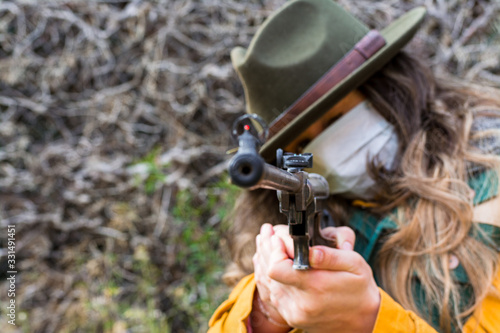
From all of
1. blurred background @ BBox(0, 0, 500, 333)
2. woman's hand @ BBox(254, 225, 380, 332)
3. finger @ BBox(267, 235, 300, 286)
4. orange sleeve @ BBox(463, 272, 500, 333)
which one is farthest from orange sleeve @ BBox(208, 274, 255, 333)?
blurred background @ BBox(0, 0, 500, 333)

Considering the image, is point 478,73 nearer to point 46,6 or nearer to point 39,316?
point 46,6

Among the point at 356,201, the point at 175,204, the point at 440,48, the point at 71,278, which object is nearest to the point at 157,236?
the point at 175,204

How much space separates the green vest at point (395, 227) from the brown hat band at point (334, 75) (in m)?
0.52

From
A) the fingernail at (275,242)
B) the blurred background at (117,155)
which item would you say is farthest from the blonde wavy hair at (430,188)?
the blurred background at (117,155)

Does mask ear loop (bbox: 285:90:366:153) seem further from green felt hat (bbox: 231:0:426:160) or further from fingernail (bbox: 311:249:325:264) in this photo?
fingernail (bbox: 311:249:325:264)

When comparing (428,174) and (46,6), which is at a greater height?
(428,174)

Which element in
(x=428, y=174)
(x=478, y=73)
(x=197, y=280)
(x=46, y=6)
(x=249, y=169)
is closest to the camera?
(x=249, y=169)

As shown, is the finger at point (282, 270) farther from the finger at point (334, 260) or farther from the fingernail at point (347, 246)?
the fingernail at point (347, 246)

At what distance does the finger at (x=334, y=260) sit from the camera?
1099 millimetres

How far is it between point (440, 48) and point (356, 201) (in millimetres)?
1772

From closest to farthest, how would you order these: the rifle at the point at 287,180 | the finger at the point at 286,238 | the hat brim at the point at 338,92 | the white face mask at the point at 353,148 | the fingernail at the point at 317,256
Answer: the rifle at the point at 287,180
the fingernail at the point at 317,256
the finger at the point at 286,238
the hat brim at the point at 338,92
the white face mask at the point at 353,148

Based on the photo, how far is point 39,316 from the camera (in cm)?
326

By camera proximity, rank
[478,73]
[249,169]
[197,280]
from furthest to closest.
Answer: [197,280] < [478,73] < [249,169]

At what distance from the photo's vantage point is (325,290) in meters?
1.13
